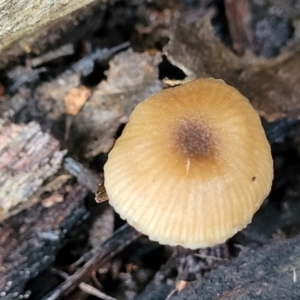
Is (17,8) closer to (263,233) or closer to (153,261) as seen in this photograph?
(153,261)

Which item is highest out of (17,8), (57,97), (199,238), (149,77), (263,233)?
(17,8)

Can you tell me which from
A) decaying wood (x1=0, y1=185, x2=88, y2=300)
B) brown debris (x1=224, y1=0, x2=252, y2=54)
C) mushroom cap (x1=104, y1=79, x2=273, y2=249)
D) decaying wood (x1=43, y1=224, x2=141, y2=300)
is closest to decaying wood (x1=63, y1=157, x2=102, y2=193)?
decaying wood (x1=0, y1=185, x2=88, y2=300)

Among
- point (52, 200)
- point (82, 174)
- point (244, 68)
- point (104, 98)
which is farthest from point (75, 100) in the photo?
point (244, 68)

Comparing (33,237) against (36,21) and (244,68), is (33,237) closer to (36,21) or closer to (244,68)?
(36,21)

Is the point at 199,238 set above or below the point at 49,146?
below

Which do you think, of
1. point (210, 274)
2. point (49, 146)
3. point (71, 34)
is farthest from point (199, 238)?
point (71, 34)

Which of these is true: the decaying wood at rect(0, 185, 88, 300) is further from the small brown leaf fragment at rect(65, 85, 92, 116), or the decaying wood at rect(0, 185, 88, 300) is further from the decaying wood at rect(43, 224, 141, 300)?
the small brown leaf fragment at rect(65, 85, 92, 116)
